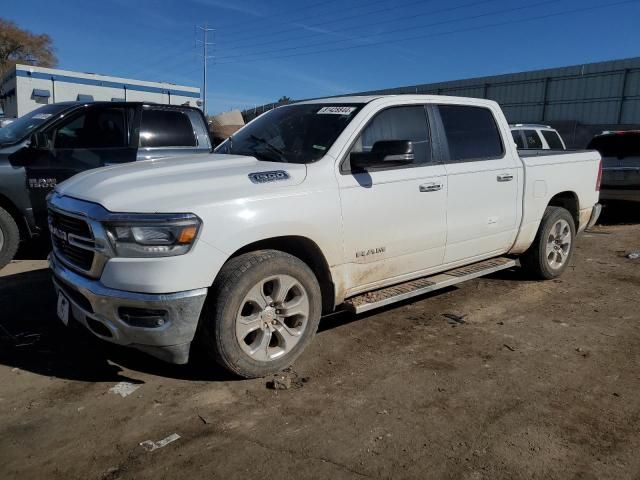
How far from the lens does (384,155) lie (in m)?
3.88

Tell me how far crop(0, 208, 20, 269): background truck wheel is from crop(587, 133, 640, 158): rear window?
34.4 feet

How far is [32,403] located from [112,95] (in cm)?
2151

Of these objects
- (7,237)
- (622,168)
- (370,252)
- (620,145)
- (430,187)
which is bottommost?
(7,237)

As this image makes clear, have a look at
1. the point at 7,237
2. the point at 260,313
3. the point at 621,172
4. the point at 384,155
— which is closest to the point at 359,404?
the point at 260,313

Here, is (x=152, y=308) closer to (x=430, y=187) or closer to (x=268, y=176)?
(x=268, y=176)

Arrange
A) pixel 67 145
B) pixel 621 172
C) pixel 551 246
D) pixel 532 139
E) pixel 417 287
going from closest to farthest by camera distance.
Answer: pixel 417 287
pixel 551 246
pixel 67 145
pixel 621 172
pixel 532 139

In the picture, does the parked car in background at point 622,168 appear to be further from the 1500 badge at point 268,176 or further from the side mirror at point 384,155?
the 1500 badge at point 268,176

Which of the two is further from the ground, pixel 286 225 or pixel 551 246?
pixel 286 225

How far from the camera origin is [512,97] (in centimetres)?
2605

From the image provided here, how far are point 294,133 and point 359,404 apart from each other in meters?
2.17

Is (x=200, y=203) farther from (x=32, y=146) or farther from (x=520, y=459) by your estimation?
(x=32, y=146)

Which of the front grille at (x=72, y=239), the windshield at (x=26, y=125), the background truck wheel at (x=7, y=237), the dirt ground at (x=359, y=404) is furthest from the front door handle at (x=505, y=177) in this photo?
the background truck wheel at (x=7, y=237)

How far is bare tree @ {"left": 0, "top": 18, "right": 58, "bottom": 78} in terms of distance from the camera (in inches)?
2414

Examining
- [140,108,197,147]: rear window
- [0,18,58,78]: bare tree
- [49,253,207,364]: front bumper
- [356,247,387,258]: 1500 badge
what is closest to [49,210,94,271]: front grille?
[49,253,207,364]: front bumper
